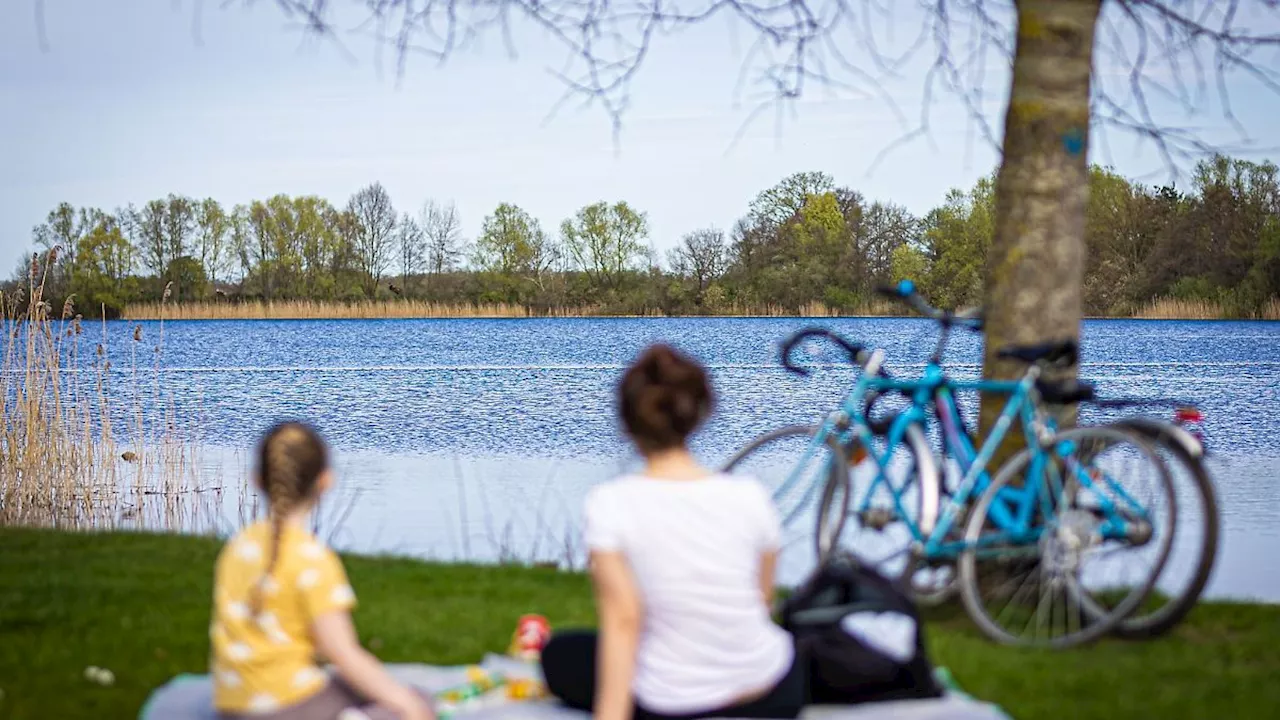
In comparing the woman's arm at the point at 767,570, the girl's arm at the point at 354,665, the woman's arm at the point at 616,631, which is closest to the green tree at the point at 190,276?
the girl's arm at the point at 354,665

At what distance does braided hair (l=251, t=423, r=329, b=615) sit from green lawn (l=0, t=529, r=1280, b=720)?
4.60ft

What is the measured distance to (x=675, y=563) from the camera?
367cm

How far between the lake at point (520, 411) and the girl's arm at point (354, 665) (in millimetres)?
2718

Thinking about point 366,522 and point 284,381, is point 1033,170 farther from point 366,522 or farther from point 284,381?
point 284,381

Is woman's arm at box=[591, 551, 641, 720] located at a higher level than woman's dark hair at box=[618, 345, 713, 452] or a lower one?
lower

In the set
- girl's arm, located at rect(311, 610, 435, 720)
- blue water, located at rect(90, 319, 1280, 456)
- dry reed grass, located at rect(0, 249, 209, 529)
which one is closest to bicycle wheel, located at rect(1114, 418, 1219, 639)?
girl's arm, located at rect(311, 610, 435, 720)

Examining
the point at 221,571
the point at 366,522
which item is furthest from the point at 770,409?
the point at 221,571

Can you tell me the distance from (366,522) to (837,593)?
7809 millimetres

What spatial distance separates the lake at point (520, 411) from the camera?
1145 cm

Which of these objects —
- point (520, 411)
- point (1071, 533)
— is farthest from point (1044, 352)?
point (520, 411)

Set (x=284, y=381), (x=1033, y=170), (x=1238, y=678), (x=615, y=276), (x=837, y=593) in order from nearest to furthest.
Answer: (x=837, y=593)
(x=1238, y=678)
(x=1033, y=170)
(x=284, y=381)
(x=615, y=276)

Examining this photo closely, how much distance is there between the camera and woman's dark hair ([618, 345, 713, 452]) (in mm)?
3586

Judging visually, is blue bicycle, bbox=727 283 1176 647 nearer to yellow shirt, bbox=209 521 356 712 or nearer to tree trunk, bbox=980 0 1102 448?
tree trunk, bbox=980 0 1102 448

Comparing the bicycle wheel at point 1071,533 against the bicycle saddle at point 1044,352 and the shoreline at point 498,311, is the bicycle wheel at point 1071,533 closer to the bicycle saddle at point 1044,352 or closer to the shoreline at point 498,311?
the bicycle saddle at point 1044,352
